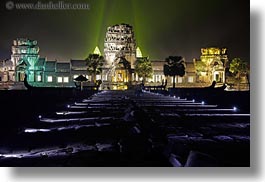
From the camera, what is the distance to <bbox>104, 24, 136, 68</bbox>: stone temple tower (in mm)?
5520

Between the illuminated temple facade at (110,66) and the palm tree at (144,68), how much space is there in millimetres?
71

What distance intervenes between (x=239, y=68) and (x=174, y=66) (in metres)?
0.80

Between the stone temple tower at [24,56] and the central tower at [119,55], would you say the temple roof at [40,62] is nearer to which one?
the stone temple tower at [24,56]

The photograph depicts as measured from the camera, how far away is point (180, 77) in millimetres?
5840

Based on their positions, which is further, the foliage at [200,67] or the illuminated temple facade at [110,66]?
the foliage at [200,67]

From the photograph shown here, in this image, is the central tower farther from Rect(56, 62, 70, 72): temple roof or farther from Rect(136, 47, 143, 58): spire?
Rect(56, 62, 70, 72): temple roof

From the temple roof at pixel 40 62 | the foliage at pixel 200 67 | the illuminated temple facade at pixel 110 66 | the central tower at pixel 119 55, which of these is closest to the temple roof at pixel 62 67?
the illuminated temple facade at pixel 110 66

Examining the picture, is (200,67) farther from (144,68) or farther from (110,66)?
(110,66)

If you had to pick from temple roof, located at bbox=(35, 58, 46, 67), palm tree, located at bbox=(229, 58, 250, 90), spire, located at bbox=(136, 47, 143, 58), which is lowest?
palm tree, located at bbox=(229, 58, 250, 90)

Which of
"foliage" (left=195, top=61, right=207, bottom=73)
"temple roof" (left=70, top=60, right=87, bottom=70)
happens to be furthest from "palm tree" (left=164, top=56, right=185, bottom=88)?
"temple roof" (left=70, top=60, right=87, bottom=70)

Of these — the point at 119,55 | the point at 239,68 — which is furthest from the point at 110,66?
the point at 239,68

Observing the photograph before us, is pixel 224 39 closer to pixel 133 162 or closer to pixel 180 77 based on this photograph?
pixel 180 77

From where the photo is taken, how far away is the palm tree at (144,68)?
578 cm

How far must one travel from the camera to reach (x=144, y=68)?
602cm
